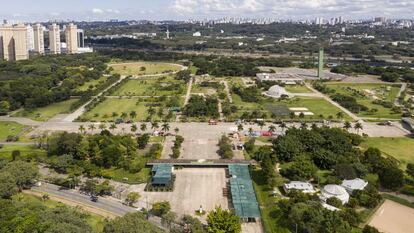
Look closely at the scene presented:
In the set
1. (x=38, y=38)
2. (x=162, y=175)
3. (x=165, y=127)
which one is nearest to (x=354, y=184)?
(x=162, y=175)

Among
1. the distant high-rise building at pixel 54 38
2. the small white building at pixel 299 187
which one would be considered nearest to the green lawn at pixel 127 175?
the small white building at pixel 299 187

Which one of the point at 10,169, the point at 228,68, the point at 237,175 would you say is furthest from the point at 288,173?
the point at 228,68

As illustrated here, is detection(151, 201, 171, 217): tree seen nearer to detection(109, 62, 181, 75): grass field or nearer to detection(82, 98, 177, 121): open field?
detection(82, 98, 177, 121): open field

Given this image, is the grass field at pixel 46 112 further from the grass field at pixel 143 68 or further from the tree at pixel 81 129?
the grass field at pixel 143 68

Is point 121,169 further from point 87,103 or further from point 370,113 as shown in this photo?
point 370,113

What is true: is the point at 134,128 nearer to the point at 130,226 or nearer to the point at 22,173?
the point at 22,173
